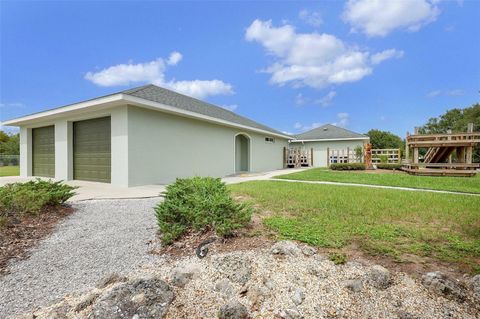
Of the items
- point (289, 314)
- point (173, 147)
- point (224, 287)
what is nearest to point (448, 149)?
point (173, 147)

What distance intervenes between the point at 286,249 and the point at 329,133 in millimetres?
24128

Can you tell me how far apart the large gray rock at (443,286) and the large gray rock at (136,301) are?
234 cm

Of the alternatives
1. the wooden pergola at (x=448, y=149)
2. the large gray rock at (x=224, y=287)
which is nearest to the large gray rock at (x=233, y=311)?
the large gray rock at (x=224, y=287)

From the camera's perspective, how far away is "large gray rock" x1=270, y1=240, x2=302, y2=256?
2.88 metres

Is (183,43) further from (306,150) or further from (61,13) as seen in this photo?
(306,150)

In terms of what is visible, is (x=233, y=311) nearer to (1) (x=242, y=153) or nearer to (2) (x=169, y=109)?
(2) (x=169, y=109)

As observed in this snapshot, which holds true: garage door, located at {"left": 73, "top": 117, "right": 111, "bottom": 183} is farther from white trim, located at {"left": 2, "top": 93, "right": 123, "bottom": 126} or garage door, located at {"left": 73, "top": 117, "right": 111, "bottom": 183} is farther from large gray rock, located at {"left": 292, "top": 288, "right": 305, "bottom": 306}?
large gray rock, located at {"left": 292, "top": 288, "right": 305, "bottom": 306}

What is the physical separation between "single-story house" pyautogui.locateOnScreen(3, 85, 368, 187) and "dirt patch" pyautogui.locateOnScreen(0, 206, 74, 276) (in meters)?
4.15

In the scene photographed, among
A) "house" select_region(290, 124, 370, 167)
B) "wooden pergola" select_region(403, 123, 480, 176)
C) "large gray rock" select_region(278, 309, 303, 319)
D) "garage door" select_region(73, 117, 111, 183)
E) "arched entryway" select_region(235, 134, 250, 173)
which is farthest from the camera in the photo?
"house" select_region(290, 124, 370, 167)

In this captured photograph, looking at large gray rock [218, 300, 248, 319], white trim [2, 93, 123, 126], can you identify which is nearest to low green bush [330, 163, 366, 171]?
white trim [2, 93, 123, 126]

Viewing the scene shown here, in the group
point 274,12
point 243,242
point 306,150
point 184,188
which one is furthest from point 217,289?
point 306,150

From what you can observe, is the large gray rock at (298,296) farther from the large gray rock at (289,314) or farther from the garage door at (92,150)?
the garage door at (92,150)

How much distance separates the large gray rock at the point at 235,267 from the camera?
2.46 m

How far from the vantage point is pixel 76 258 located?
3307 mm
